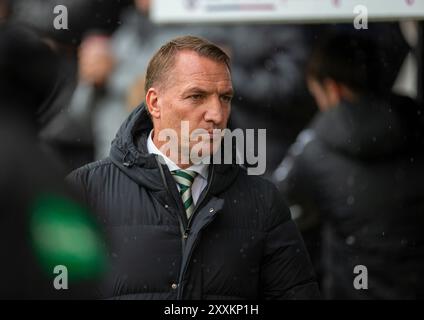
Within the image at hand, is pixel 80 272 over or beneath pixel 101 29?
beneath

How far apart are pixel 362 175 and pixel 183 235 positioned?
2.03m

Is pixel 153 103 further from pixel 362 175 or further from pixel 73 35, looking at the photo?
pixel 362 175

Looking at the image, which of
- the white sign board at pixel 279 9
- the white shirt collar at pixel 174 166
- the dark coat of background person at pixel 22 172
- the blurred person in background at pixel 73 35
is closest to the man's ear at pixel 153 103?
the white shirt collar at pixel 174 166

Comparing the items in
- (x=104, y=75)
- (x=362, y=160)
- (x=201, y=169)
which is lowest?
(x=201, y=169)

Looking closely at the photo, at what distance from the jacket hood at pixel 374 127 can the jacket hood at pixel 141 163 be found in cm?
177

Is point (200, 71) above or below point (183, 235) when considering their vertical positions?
above

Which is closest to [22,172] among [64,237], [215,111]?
[64,237]

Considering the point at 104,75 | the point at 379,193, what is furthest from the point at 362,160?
the point at 104,75

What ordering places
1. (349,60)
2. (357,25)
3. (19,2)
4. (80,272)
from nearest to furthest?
(80,272), (19,2), (357,25), (349,60)

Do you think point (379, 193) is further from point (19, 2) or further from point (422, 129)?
point (19, 2)

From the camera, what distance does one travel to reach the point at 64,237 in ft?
6.77

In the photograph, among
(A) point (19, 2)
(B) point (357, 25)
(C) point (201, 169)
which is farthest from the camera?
(B) point (357, 25)

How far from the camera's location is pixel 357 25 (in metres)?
4.36

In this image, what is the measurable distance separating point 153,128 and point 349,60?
6.59 feet
